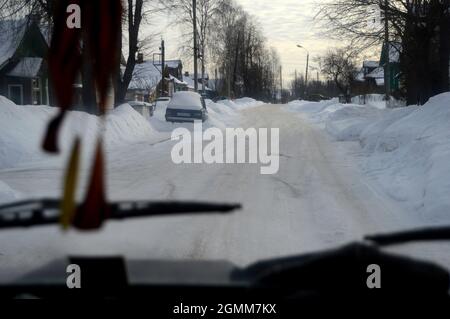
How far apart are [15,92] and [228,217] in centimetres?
1757

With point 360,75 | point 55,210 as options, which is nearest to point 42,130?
point 55,210

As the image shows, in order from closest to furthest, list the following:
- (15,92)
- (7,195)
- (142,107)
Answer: (7,195) → (15,92) → (142,107)

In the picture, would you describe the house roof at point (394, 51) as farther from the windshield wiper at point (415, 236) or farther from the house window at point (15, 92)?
the windshield wiper at point (415, 236)

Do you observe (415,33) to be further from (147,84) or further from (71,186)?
(147,84)

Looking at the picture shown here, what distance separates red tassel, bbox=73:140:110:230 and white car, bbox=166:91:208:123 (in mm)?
24080

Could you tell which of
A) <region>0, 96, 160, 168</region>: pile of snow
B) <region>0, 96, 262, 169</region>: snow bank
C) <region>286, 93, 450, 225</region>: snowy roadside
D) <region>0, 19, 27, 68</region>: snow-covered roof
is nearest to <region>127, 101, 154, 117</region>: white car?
<region>0, 96, 262, 169</region>: snow bank

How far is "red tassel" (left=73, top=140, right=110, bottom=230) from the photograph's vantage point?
223 centimetres

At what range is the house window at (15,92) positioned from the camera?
2212cm

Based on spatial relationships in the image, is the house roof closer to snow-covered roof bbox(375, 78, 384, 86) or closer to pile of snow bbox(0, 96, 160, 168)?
pile of snow bbox(0, 96, 160, 168)

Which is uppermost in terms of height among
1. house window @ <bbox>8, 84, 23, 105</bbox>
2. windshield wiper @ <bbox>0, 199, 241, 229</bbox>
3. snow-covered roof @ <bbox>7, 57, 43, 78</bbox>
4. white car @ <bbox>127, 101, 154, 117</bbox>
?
snow-covered roof @ <bbox>7, 57, 43, 78</bbox>

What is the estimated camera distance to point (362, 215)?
7.45 meters

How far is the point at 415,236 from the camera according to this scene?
244cm
